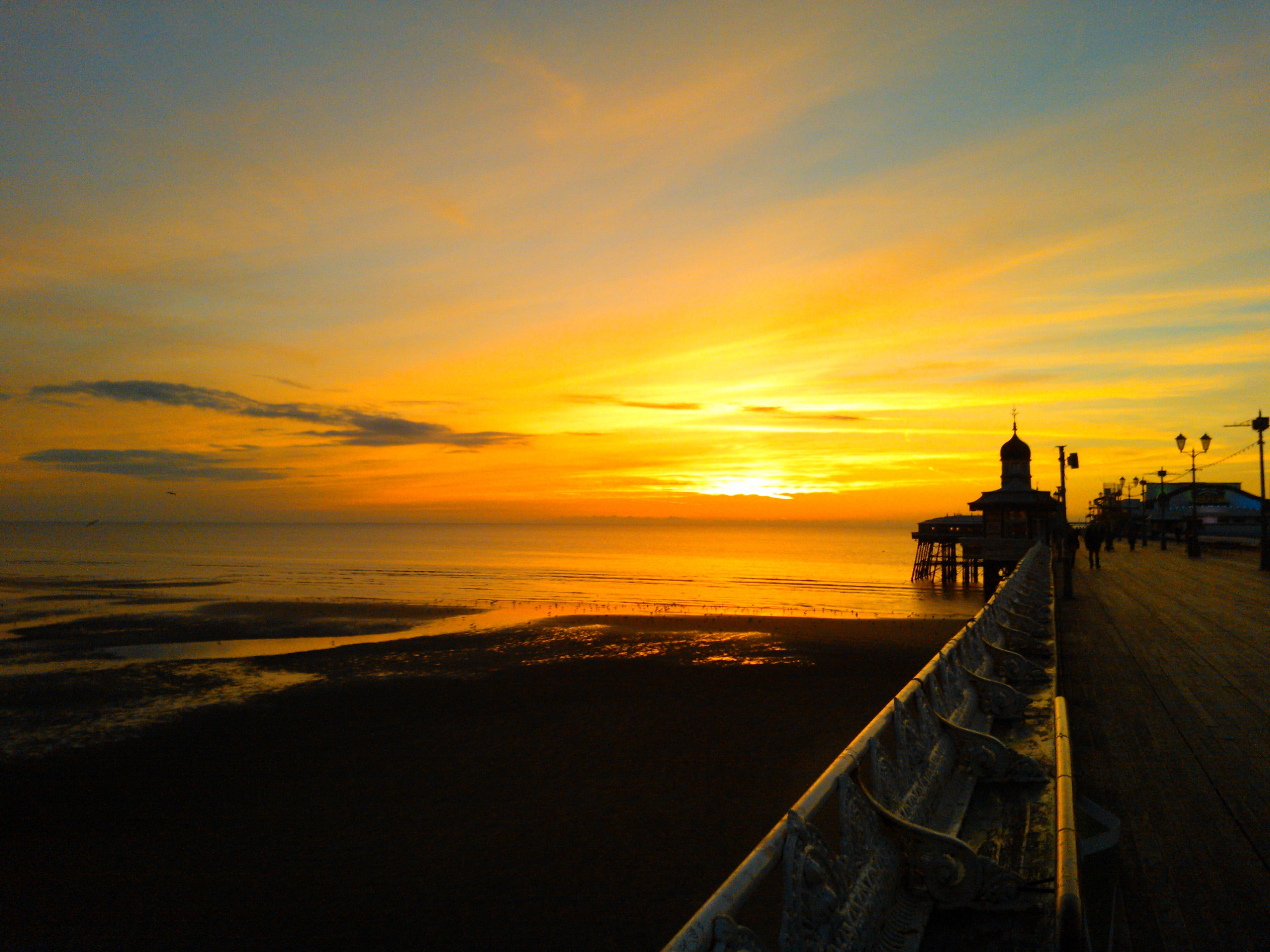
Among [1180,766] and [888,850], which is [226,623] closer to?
[1180,766]

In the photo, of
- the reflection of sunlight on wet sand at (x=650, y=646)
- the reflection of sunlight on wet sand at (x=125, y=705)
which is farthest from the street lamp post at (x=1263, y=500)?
the reflection of sunlight on wet sand at (x=125, y=705)

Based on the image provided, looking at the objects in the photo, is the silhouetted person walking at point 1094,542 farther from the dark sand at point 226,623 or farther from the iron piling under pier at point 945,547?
the dark sand at point 226,623

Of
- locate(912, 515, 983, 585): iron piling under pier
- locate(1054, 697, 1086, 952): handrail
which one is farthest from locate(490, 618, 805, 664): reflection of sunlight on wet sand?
locate(912, 515, 983, 585): iron piling under pier

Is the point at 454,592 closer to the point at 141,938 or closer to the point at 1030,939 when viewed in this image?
the point at 141,938

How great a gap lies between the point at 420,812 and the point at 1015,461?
163 feet

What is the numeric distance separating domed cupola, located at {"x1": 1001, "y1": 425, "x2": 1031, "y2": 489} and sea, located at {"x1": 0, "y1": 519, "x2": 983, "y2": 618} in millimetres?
8510

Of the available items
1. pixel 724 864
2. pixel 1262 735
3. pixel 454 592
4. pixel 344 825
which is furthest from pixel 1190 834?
pixel 454 592

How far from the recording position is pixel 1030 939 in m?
3.00

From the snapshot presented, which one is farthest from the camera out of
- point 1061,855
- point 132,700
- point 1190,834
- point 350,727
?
point 132,700

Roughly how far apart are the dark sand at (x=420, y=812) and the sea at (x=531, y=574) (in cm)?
2139

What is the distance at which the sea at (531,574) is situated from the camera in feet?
144

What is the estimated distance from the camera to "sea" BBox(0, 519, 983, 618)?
144 feet

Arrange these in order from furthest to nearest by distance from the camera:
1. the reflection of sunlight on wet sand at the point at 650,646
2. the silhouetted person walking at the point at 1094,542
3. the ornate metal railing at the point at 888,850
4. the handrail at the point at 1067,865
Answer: the silhouetted person walking at the point at 1094,542 → the reflection of sunlight on wet sand at the point at 650,646 → the ornate metal railing at the point at 888,850 → the handrail at the point at 1067,865

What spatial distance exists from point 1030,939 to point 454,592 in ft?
157
